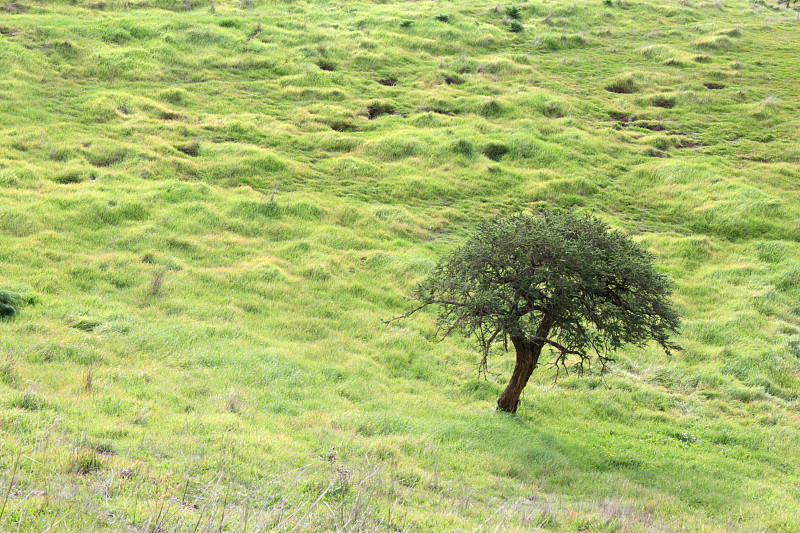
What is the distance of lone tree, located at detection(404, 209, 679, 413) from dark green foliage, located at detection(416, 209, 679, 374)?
0.02m

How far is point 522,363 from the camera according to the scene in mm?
12773

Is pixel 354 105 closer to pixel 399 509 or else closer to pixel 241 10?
pixel 241 10

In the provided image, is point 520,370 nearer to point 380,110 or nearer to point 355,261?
point 355,261

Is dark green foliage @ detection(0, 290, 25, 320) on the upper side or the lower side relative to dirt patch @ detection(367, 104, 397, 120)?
lower

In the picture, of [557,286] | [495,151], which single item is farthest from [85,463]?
[495,151]

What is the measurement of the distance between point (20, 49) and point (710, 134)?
36.9 m

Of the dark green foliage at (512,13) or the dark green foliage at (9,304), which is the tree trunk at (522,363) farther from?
the dark green foliage at (512,13)

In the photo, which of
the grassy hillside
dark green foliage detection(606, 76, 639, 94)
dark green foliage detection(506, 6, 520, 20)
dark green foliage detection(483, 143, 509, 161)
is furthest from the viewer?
dark green foliage detection(506, 6, 520, 20)

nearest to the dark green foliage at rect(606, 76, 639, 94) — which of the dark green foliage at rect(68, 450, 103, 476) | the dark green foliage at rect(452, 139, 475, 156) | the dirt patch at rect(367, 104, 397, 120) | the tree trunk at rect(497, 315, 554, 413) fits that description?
the dark green foliage at rect(452, 139, 475, 156)

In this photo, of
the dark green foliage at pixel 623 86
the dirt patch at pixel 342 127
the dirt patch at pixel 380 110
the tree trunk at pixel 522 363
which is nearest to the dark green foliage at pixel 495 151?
the dirt patch at pixel 380 110

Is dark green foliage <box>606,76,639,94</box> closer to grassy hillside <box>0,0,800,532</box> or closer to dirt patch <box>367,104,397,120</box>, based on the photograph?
grassy hillside <box>0,0,800,532</box>

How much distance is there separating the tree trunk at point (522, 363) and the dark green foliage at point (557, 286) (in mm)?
66

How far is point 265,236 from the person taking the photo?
1984cm

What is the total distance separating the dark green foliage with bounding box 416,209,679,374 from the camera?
38.8 feet
